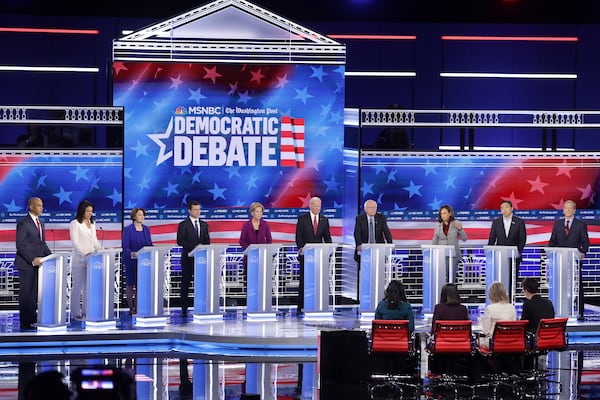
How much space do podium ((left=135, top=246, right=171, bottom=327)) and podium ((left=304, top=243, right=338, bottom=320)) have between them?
5.39 feet

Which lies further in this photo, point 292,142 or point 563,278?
point 292,142

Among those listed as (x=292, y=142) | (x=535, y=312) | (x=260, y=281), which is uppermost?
(x=292, y=142)

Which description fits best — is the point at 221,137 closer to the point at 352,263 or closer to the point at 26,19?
the point at 352,263

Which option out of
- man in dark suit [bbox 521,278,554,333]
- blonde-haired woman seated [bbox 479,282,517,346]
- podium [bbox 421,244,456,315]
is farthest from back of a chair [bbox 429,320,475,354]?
podium [bbox 421,244,456,315]

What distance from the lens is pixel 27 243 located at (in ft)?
39.0

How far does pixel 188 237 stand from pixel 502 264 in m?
3.54

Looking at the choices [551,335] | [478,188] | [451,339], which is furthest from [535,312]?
[478,188]

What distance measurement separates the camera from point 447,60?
65.9 feet

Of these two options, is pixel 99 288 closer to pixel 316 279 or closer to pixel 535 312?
pixel 316 279

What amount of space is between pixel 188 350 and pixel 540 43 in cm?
1074

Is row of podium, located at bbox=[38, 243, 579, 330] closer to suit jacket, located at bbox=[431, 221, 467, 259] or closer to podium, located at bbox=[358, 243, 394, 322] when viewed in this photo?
podium, located at bbox=[358, 243, 394, 322]

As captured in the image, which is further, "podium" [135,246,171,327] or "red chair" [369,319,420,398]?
"podium" [135,246,171,327]

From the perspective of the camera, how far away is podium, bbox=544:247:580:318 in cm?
1319

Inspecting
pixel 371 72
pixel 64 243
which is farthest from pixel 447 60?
pixel 64 243
